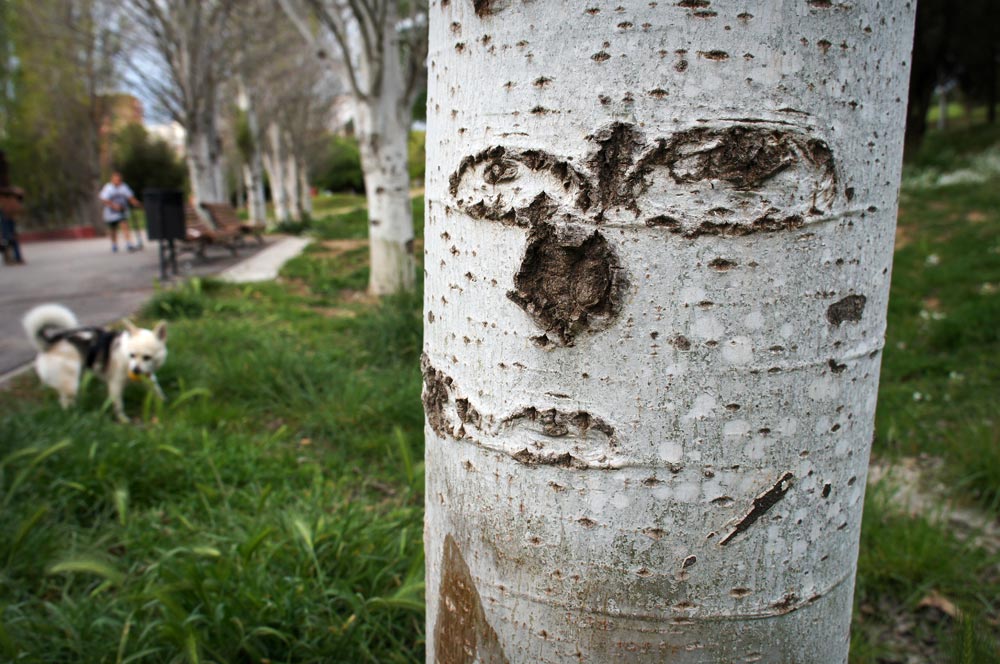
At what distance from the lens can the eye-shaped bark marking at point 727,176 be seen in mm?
741

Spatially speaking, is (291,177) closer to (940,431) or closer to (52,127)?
(52,127)

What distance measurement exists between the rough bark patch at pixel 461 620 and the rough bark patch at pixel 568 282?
390mm

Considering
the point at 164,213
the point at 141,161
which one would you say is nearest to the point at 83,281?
the point at 164,213

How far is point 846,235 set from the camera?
80cm

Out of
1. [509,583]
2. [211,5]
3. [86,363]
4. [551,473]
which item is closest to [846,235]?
[551,473]

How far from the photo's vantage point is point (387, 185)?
841 centimetres

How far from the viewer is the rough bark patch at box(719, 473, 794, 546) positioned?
0.83 meters

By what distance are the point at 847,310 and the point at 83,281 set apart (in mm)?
11565

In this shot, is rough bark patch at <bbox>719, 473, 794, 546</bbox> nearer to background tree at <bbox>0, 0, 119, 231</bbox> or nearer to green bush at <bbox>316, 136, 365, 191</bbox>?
background tree at <bbox>0, 0, 119, 231</bbox>

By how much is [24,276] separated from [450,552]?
1242 centimetres

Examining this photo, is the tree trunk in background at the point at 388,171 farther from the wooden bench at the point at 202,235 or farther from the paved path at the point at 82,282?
the wooden bench at the point at 202,235

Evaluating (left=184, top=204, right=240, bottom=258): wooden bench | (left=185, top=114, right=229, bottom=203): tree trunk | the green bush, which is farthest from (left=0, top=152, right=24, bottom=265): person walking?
the green bush

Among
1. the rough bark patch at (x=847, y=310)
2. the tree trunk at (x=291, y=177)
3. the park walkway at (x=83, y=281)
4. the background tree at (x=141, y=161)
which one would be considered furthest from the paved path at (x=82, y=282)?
the background tree at (x=141, y=161)

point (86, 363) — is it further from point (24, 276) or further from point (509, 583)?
point (24, 276)
